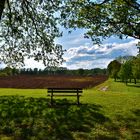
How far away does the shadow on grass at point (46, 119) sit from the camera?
1648cm

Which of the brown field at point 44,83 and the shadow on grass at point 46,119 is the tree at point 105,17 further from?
the brown field at point 44,83

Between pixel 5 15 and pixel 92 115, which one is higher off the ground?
pixel 5 15

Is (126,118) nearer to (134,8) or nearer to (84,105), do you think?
(84,105)

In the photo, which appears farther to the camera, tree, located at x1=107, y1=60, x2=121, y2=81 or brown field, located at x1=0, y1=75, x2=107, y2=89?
tree, located at x1=107, y1=60, x2=121, y2=81

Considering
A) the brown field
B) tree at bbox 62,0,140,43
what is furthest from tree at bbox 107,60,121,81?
tree at bbox 62,0,140,43

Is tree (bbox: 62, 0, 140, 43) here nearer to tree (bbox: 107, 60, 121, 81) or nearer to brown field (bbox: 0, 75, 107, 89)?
brown field (bbox: 0, 75, 107, 89)

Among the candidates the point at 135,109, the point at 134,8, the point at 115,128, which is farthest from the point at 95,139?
the point at 134,8

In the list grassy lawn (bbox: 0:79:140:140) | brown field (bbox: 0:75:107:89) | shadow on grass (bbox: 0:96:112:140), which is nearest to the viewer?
grassy lawn (bbox: 0:79:140:140)

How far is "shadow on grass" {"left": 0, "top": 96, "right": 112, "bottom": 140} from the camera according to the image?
54.1 ft

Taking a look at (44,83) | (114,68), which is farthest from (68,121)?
(114,68)

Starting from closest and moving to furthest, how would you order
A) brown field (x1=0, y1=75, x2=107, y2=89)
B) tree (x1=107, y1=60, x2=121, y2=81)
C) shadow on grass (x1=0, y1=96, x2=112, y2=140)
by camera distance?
shadow on grass (x1=0, y1=96, x2=112, y2=140)
brown field (x1=0, y1=75, x2=107, y2=89)
tree (x1=107, y1=60, x2=121, y2=81)

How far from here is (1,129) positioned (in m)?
17.2

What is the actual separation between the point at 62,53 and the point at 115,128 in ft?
32.6

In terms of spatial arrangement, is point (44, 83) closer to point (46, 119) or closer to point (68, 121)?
point (46, 119)
